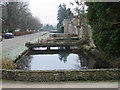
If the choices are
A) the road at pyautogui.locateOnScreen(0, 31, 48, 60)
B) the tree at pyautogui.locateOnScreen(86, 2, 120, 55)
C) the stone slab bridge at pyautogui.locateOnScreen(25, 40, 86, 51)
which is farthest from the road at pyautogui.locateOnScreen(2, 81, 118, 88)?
the stone slab bridge at pyautogui.locateOnScreen(25, 40, 86, 51)

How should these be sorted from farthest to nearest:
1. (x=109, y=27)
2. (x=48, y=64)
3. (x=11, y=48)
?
(x=11, y=48)
(x=48, y=64)
(x=109, y=27)

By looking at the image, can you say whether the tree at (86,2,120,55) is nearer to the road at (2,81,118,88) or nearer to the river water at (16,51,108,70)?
A: the road at (2,81,118,88)

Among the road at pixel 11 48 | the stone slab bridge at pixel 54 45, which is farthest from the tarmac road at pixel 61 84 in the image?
the stone slab bridge at pixel 54 45

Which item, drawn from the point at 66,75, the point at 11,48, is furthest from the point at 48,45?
the point at 66,75

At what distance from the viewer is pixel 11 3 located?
47344 mm

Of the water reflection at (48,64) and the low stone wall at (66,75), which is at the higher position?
the low stone wall at (66,75)

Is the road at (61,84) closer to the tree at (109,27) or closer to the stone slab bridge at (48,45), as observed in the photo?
the tree at (109,27)

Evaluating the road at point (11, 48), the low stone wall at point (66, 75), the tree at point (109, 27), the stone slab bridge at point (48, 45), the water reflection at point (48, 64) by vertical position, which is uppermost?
the tree at point (109, 27)

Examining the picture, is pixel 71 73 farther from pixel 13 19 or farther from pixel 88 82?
pixel 13 19

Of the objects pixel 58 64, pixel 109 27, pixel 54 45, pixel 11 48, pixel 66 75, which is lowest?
pixel 58 64

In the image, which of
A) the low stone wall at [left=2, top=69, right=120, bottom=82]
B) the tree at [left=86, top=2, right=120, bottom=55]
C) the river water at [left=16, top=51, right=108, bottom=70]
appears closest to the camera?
the low stone wall at [left=2, top=69, right=120, bottom=82]

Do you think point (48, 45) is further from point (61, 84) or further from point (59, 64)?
point (61, 84)

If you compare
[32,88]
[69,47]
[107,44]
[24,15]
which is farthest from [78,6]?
[24,15]

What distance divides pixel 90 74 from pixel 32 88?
8.48 ft
